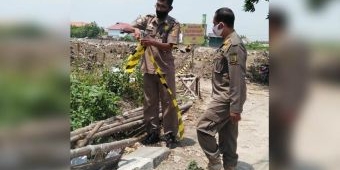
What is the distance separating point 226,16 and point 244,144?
2.58m

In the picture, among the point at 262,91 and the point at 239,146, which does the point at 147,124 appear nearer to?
the point at 239,146

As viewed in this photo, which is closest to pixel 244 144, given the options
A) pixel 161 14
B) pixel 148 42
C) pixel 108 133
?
pixel 108 133

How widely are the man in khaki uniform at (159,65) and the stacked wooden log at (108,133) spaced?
228 mm

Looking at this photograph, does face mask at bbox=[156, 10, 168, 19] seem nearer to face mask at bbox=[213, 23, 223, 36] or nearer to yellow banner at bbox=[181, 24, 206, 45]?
face mask at bbox=[213, 23, 223, 36]

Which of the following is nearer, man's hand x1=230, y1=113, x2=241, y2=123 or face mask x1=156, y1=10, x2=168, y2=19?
man's hand x1=230, y1=113, x2=241, y2=123

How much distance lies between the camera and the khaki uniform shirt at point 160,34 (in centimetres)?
514

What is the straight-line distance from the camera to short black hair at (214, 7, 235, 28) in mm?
3963

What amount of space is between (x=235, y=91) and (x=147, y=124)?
187 centimetres

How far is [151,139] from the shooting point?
5410 mm

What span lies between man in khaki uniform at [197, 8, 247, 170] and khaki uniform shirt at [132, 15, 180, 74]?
114 centimetres

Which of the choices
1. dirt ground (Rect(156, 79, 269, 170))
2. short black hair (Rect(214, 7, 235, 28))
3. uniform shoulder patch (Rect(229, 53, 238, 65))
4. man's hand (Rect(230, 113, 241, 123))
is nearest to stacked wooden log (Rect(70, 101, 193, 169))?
dirt ground (Rect(156, 79, 269, 170))

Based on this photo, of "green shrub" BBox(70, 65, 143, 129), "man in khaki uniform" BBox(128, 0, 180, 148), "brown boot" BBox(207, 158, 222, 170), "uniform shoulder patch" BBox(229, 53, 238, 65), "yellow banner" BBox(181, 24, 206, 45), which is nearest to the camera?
"uniform shoulder patch" BBox(229, 53, 238, 65)

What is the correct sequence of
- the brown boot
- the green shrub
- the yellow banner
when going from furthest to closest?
the yellow banner < the green shrub < the brown boot

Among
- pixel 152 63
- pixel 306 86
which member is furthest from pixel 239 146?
pixel 306 86
